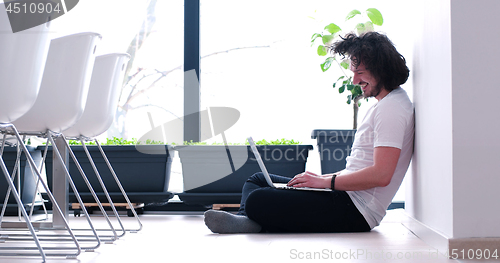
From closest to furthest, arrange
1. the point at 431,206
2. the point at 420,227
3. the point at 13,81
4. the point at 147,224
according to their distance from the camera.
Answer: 1. the point at 13,81
2. the point at 431,206
3. the point at 420,227
4. the point at 147,224

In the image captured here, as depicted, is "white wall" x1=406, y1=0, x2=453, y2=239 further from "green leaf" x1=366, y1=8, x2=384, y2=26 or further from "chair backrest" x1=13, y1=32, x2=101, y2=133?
"chair backrest" x1=13, y1=32, x2=101, y2=133

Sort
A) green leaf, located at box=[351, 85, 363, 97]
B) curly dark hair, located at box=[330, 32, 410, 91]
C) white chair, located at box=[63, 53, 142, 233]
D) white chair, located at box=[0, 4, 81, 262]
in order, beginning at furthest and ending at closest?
green leaf, located at box=[351, 85, 363, 97], white chair, located at box=[63, 53, 142, 233], curly dark hair, located at box=[330, 32, 410, 91], white chair, located at box=[0, 4, 81, 262]

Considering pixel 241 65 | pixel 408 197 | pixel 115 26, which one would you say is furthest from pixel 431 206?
pixel 115 26

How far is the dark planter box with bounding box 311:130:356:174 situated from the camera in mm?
2926

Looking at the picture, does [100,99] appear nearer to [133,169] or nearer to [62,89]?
[62,89]

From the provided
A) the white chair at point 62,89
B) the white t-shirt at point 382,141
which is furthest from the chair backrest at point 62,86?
the white t-shirt at point 382,141

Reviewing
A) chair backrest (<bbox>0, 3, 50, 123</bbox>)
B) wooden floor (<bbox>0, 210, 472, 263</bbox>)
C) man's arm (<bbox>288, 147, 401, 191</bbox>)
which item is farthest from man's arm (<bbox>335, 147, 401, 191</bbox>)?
chair backrest (<bbox>0, 3, 50, 123</bbox>)

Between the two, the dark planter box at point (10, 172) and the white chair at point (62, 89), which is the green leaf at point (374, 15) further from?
the dark planter box at point (10, 172)

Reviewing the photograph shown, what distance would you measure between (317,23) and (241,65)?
27.1 inches

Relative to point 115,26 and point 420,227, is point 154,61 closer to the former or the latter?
point 115,26

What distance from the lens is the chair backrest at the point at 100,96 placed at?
2.24 metres

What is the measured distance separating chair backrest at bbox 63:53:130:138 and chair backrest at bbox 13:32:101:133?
0.39 metres

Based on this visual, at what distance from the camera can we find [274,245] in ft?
5.63

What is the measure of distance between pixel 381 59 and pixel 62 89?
133cm
